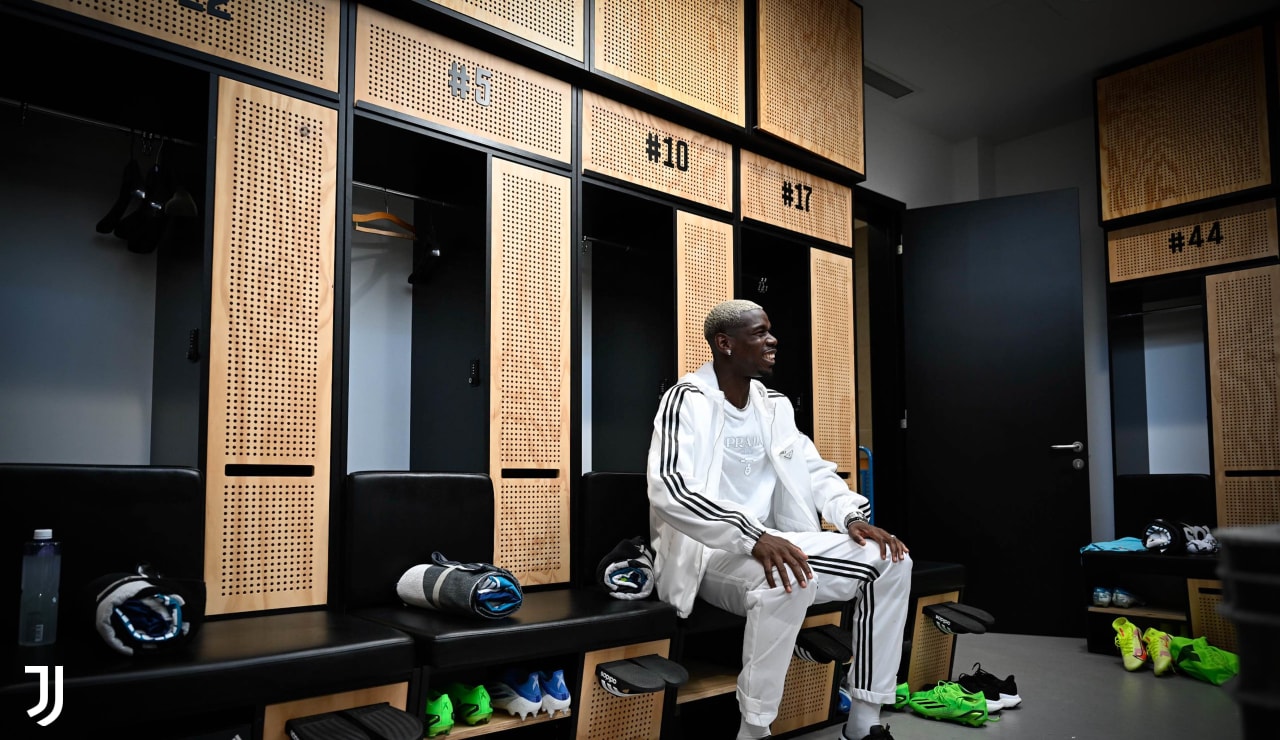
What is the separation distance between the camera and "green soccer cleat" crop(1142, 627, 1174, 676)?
161 inches

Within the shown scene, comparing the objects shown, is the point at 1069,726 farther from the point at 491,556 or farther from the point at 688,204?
the point at 688,204

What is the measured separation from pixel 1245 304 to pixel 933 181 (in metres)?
2.27

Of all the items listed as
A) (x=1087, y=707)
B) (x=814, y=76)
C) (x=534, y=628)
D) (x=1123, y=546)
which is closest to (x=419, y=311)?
(x=534, y=628)

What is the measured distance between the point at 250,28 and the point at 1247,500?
5.31 meters

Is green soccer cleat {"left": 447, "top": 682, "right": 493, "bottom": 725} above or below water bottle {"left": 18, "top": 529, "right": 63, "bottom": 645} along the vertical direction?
below

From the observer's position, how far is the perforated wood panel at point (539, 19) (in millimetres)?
3037

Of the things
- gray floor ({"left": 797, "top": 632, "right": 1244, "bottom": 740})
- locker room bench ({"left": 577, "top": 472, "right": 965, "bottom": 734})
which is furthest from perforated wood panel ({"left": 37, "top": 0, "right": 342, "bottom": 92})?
gray floor ({"left": 797, "top": 632, "right": 1244, "bottom": 740})

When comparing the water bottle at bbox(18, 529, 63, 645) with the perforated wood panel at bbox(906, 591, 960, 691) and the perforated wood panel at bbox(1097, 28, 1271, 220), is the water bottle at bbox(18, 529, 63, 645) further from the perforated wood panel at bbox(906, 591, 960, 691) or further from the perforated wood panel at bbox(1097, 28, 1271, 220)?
the perforated wood panel at bbox(1097, 28, 1271, 220)

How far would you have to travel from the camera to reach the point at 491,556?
9.56 feet

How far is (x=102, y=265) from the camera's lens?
2.89 metres

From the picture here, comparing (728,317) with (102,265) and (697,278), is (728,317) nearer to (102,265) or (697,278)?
(697,278)

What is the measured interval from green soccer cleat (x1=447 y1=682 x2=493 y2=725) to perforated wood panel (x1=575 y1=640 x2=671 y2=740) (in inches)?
11.4

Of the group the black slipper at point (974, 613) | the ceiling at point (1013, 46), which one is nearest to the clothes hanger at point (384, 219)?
the black slipper at point (974, 613)

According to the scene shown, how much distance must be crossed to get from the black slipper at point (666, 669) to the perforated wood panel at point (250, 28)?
2026mm
